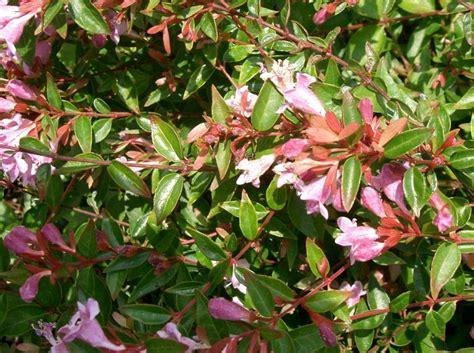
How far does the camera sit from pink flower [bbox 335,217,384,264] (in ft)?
4.38

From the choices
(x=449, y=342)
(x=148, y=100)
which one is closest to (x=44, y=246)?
(x=148, y=100)

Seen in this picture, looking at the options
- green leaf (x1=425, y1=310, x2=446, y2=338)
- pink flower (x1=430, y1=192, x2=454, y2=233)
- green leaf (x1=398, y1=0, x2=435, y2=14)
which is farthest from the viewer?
green leaf (x1=398, y1=0, x2=435, y2=14)

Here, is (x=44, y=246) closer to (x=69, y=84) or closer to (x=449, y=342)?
(x=69, y=84)

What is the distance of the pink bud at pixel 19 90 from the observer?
1.65m

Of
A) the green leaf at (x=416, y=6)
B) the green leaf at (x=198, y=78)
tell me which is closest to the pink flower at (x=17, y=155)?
the green leaf at (x=198, y=78)

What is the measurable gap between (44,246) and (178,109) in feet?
2.23

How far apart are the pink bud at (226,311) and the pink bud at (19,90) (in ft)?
2.53

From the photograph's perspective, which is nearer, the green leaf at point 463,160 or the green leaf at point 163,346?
the green leaf at point 163,346

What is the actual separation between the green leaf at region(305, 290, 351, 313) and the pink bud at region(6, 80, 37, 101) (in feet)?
2.90

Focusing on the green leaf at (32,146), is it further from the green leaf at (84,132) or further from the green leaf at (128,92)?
the green leaf at (128,92)

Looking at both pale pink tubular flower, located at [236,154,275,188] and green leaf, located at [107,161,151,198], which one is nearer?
pale pink tubular flower, located at [236,154,275,188]

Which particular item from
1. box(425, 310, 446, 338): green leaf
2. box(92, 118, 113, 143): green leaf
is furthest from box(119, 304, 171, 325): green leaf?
box(425, 310, 446, 338): green leaf

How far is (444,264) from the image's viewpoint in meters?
1.42

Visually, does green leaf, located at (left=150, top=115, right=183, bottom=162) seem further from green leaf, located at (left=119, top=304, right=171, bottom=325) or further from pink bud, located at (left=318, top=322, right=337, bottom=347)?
pink bud, located at (left=318, top=322, right=337, bottom=347)
